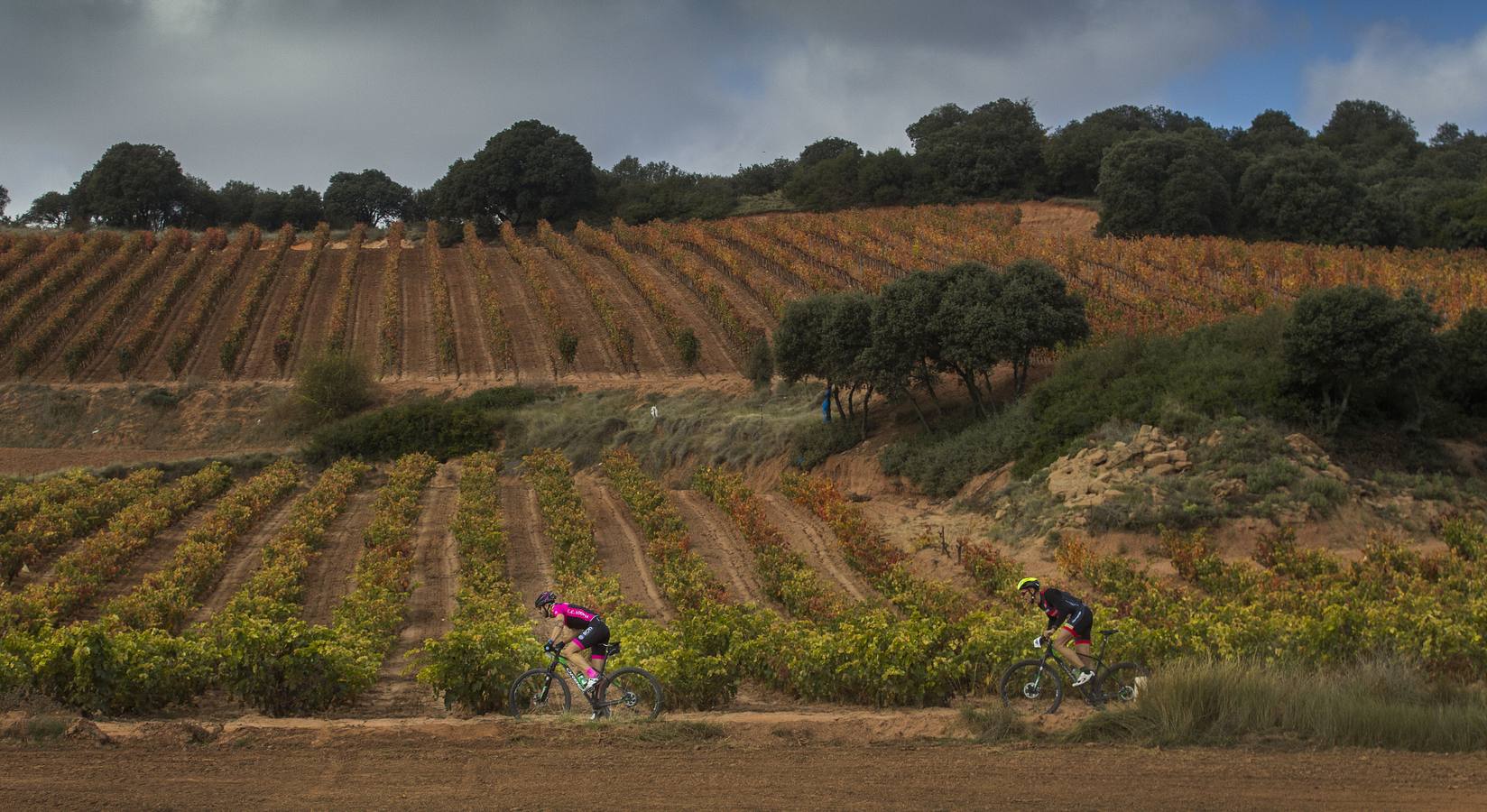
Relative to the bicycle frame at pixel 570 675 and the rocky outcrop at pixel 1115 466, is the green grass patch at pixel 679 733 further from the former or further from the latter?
the rocky outcrop at pixel 1115 466

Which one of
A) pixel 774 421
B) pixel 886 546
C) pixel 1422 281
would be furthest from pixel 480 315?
pixel 1422 281

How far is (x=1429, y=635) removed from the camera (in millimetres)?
10734

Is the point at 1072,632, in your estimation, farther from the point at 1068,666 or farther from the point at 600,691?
the point at 600,691

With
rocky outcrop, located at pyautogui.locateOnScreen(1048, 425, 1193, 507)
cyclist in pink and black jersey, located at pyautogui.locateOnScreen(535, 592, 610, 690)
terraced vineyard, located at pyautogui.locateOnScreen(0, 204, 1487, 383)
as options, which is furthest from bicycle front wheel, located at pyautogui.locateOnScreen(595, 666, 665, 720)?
terraced vineyard, located at pyautogui.locateOnScreen(0, 204, 1487, 383)

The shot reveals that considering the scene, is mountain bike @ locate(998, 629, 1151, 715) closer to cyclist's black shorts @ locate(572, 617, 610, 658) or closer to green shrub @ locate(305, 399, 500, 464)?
cyclist's black shorts @ locate(572, 617, 610, 658)

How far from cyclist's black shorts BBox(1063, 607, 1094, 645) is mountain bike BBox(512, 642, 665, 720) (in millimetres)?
4019

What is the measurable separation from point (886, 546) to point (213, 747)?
490 inches

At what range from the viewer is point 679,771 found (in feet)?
29.3

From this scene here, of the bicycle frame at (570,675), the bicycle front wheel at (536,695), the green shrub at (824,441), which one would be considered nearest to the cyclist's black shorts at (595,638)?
the bicycle frame at (570,675)

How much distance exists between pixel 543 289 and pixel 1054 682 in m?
39.7

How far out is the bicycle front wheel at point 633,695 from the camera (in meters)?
10.3

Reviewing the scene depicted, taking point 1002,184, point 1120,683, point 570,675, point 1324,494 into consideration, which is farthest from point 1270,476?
point 1002,184

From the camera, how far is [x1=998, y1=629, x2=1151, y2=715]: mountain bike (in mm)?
10477

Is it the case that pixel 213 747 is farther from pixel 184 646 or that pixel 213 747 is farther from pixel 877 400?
pixel 877 400
